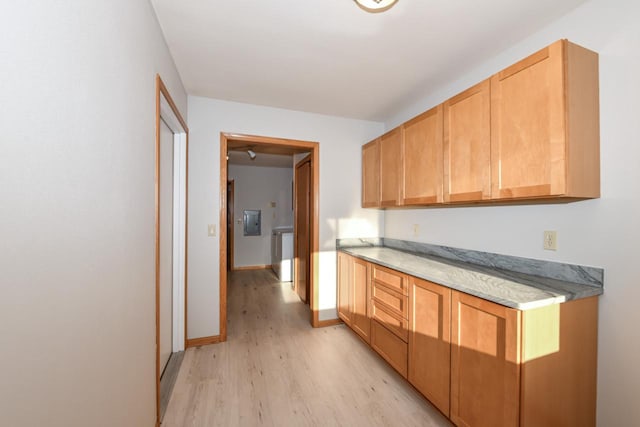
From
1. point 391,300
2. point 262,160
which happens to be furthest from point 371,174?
point 262,160

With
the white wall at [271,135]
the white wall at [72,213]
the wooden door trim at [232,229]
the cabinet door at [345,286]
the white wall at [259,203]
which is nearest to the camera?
the white wall at [72,213]

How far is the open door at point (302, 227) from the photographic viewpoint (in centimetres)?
369

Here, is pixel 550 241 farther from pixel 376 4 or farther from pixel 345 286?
pixel 345 286

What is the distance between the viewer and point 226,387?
2025 millimetres

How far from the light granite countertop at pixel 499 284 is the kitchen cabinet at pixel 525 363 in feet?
0.14

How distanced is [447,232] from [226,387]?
87.3 inches

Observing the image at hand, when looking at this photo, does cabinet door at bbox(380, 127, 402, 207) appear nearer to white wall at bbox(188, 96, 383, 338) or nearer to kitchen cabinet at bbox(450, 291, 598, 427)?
white wall at bbox(188, 96, 383, 338)

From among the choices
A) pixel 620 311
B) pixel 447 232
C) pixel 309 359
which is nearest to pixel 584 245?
pixel 620 311

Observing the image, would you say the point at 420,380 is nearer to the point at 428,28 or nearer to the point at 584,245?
the point at 584,245

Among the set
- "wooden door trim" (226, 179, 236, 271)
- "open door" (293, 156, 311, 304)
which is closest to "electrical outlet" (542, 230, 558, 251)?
"open door" (293, 156, 311, 304)

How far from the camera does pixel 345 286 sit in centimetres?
295

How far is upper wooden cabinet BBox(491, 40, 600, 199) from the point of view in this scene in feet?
4.28

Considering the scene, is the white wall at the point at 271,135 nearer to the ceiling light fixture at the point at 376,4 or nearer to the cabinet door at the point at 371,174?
the cabinet door at the point at 371,174

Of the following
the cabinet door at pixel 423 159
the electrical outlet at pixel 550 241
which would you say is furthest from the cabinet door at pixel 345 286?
the electrical outlet at pixel 550 241
